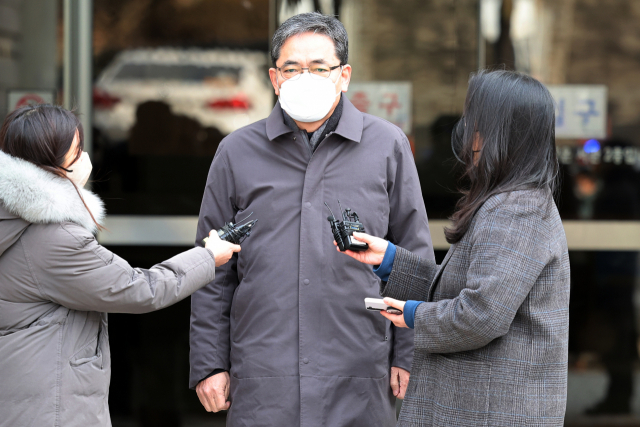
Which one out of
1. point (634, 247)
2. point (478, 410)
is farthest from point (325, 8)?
point (478, 410)

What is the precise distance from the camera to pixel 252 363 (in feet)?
7.86

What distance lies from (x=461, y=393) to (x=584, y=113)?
272cm

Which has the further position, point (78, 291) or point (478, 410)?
point (78, 291)

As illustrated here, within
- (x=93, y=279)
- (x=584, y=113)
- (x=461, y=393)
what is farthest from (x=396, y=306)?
(x=584, y=113)

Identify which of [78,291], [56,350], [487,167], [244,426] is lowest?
[244,426]

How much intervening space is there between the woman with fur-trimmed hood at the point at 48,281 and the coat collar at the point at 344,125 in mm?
689

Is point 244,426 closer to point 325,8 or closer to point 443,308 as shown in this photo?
point 443,308

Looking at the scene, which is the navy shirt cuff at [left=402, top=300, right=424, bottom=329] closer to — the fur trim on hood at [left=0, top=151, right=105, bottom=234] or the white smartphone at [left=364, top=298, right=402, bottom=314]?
the white smartphone at [left=364, top=298, right=402, bottom=314]

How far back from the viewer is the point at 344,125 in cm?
247

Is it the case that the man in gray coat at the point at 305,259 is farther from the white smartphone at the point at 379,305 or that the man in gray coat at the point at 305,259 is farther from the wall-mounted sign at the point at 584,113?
the wall-mounted sign at the point at 584,113

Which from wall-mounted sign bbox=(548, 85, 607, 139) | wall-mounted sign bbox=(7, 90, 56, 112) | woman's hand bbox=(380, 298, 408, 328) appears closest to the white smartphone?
woman's hand bbox=(380, 298, 408, 328)

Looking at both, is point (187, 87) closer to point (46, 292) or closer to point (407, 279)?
point (46, 292)

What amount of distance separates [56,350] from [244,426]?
712 mm

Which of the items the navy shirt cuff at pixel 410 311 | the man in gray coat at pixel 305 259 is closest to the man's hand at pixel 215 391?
the man in gray coat at pixel 305 259
